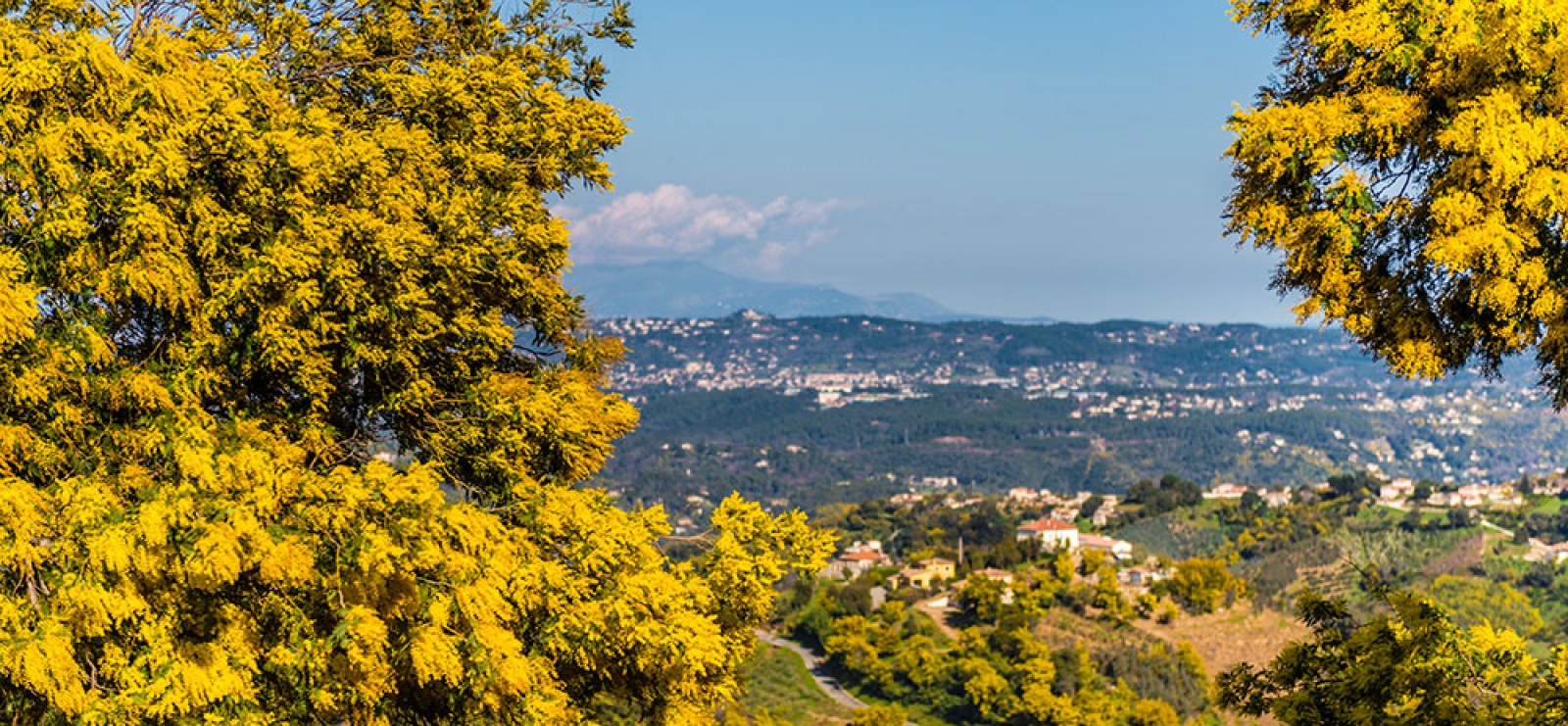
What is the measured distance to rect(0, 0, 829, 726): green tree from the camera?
6.32 meters

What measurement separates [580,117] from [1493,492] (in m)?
154

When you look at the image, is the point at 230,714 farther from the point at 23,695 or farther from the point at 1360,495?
the point at 1360,495

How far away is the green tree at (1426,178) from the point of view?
224 inches

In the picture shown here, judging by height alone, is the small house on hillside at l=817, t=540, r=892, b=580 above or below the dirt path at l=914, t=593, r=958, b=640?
below

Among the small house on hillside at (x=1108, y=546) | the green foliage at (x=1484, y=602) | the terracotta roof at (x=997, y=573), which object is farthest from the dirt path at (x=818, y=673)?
the small house on hillside at (x=1108, y=546)

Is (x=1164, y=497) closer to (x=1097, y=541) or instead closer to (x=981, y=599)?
(x=1097, y=541)

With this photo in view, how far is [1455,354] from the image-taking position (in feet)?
20.7

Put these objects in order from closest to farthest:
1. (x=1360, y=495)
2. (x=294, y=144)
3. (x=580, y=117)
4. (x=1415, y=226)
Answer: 1. (x=1415, y=226)
2. (x=294, y=144)
3. (x=580, y=117)
4. (x=1360, y=495)

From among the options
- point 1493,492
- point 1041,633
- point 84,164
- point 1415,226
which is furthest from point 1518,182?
point 1493,492

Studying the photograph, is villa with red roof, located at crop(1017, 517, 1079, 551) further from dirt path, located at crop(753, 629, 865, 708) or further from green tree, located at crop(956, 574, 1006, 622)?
dirt path, located at crop(753, 629, 865, 708)

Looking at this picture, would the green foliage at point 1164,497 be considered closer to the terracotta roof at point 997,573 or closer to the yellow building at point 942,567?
the yellow building at point 942,567

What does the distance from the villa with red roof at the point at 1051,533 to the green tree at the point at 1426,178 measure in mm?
101324

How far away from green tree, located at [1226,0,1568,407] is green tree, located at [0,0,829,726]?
412 centimetres

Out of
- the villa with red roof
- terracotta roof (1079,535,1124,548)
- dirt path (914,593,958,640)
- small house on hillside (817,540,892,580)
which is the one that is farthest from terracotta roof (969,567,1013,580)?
terracotta roof (1079,535,1124,548)
